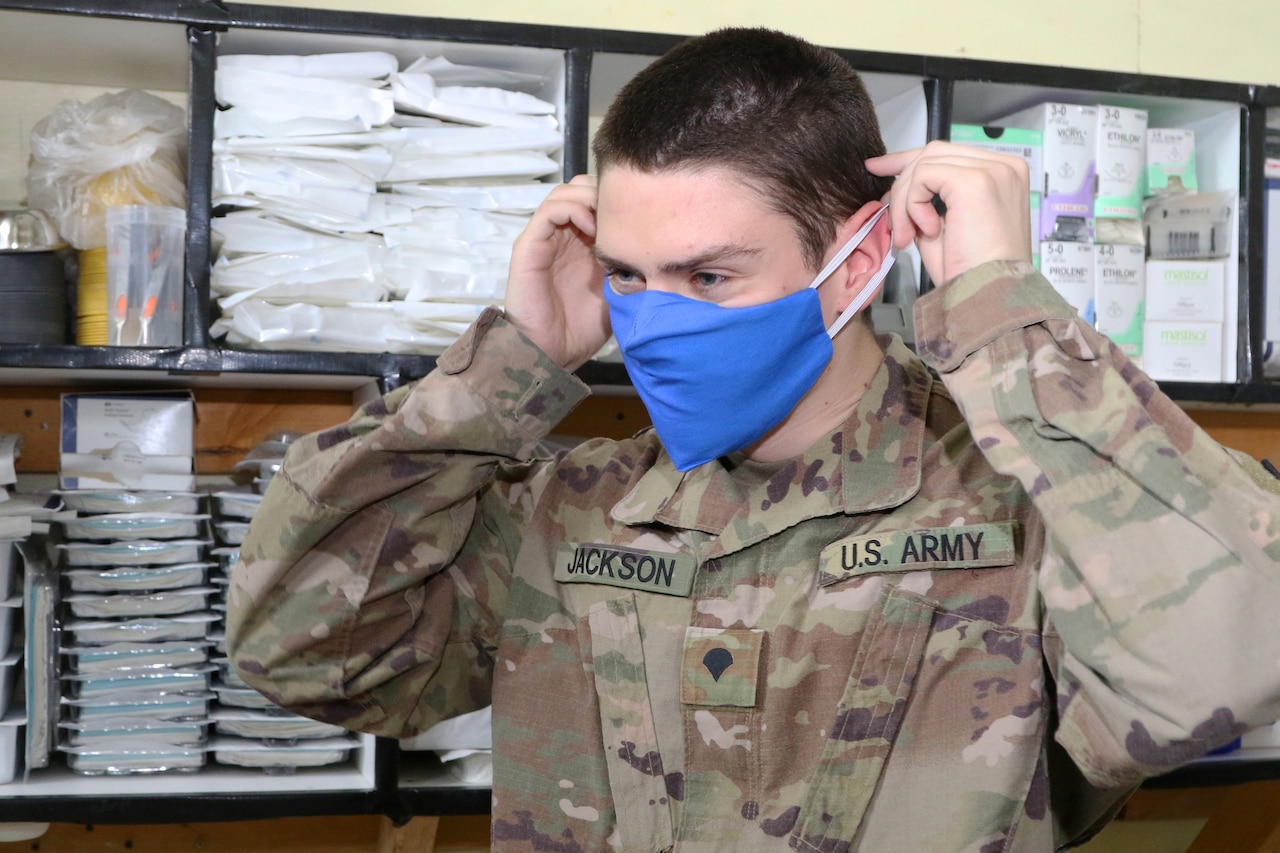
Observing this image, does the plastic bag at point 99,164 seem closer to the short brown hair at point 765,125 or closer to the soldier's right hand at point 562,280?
the soldier's right hand at point 562,280

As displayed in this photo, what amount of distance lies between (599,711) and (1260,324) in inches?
50.3

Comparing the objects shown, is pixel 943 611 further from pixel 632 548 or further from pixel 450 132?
pixel 450 132

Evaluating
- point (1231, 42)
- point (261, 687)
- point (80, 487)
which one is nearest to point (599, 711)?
point (261, 687)

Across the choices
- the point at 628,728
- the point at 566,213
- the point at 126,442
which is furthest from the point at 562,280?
the point at 126,442

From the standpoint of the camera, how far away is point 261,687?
3.94 feet

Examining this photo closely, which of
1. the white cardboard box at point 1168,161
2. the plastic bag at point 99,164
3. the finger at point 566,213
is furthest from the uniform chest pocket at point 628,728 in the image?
the white cardboard box at point 1168,161

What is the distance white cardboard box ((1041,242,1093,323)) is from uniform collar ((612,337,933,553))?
632 millimetres

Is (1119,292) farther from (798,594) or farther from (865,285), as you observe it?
(798,594)

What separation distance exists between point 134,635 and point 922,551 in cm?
114

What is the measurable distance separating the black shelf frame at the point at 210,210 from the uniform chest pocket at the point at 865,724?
25.8 inches

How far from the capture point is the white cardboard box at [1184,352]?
1.80m

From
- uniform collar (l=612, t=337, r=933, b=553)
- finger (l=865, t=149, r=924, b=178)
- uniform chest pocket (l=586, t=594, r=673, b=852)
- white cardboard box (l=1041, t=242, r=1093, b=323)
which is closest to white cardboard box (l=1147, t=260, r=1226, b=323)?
white cardboard box (l=1041, t=242, r=1093, b=323)

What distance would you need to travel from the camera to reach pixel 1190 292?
180 centimetres

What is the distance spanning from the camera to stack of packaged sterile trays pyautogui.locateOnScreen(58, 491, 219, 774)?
63.7 inches
